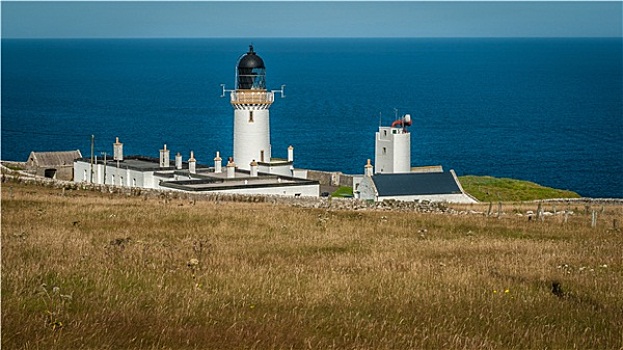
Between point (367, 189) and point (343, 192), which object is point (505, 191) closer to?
point (343, 192)

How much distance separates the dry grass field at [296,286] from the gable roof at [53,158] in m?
35.2

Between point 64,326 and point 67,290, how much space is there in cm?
199

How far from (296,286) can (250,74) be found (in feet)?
130

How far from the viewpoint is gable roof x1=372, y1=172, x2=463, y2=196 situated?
45875 millimetres

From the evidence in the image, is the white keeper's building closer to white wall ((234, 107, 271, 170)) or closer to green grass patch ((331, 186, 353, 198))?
white wall ((234, 107, 271, 170))

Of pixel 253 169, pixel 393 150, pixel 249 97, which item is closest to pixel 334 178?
pixel 393 150

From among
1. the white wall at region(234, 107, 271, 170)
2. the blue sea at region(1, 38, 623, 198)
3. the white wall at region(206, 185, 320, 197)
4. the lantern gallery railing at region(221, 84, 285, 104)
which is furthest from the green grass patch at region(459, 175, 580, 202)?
the lantern gallery railing at region(221, 84, 285, 104)

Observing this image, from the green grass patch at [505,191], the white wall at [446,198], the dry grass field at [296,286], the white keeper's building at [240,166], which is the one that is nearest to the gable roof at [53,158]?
the white keeper's building at [240,166]

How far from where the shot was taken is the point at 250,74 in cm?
5275

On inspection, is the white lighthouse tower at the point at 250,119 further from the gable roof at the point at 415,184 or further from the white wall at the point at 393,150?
the gable roof at the point at 415,184

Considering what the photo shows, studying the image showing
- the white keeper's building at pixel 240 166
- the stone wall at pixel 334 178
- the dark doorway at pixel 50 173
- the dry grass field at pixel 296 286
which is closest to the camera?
the dry grass field at pixel 296 286

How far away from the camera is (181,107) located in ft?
471

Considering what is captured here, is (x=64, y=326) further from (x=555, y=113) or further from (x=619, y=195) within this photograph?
(x=555, y=113)

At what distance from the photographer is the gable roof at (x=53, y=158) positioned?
5688 cm
